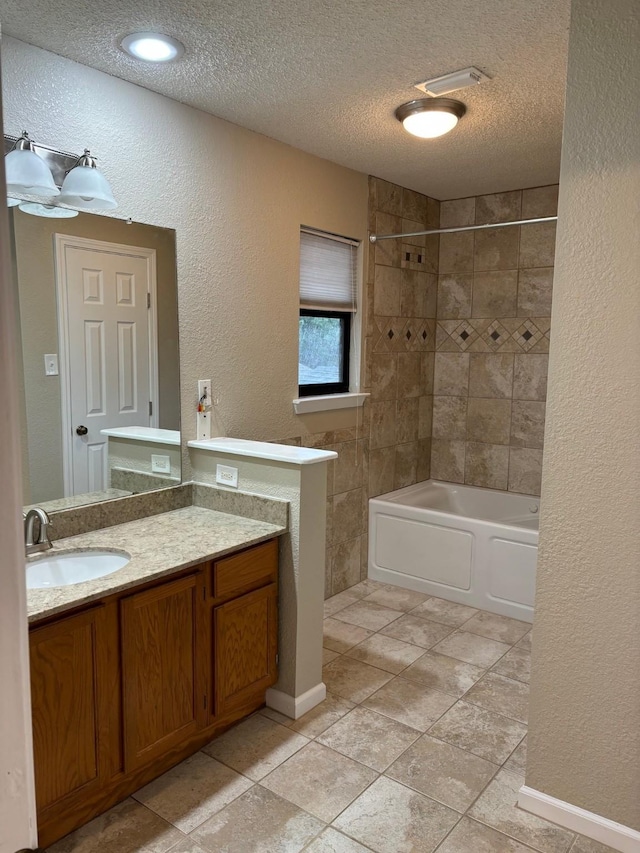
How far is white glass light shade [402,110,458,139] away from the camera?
2.69 metres

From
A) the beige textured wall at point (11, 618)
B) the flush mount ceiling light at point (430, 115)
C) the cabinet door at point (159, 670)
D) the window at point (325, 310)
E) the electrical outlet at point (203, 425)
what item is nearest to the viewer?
the beige textured wall at point (11, 618)

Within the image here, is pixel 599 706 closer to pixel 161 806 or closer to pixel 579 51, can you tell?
pixel 161 806

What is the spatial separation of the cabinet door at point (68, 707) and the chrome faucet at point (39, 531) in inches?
15.8

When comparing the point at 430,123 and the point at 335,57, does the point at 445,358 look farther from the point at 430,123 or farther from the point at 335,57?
the point at 335,57

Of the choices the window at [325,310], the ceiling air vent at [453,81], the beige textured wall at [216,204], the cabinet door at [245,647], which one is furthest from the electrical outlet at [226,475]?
the ceiling air vent at [453,81]

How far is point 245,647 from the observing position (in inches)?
95.0

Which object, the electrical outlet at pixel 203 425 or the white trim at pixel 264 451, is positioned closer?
the white trim at pixel 264 451

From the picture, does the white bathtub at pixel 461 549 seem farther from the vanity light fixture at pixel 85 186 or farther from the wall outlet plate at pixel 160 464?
the vanity light fixture at pixel 85 186

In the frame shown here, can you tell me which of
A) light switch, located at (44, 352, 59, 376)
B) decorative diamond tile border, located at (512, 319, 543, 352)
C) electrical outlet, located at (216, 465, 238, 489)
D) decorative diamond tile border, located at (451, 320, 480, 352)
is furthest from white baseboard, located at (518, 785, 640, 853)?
decorative diamond tile border, located at (451, 320, 480, 352)

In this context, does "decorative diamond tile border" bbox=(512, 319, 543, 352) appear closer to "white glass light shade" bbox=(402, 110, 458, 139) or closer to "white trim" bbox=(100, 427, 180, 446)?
"white glass light shade" bbox=(402, 110, 458, 139)

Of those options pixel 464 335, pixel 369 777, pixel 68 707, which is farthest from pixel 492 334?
pixel 68 707

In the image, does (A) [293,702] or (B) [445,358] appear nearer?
(A) [293,702]

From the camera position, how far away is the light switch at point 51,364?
7.25 ft

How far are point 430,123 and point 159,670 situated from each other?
242cm
